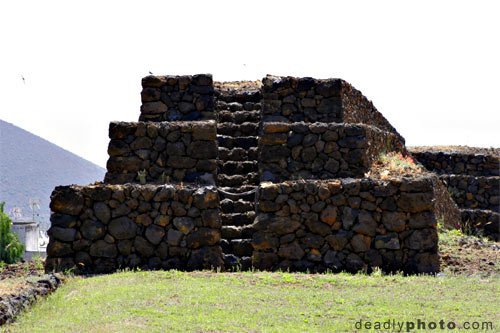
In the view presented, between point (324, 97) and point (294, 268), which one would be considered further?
point (324, 97)

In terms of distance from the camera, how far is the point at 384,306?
9.76 meters

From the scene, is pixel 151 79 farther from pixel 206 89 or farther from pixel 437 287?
pixel 437 287

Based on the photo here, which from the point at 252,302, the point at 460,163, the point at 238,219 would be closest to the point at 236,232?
the point at 238,219

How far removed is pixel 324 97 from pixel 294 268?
5816mm

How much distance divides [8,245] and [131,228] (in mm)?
14047

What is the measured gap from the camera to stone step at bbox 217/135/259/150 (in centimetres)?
1677

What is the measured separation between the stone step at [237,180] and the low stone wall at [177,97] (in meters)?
2.65

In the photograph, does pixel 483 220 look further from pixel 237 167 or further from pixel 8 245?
pixel 8 245

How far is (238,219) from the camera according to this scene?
47.3ft

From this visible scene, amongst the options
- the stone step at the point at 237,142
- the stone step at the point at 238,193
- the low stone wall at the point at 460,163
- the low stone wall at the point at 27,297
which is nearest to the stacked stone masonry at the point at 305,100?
the stone step at the point at 237,142

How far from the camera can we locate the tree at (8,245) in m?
28.2

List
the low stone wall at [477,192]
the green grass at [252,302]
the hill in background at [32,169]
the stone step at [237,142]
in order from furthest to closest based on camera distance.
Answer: the hill in background at [32,169], the low stone wall at [477,192], the stone step at [237,142], the green grass at [252,302]

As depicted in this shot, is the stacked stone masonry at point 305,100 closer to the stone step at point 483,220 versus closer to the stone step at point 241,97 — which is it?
the stone step at point 241,97

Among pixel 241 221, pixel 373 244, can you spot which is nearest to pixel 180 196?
pixel 241 221
